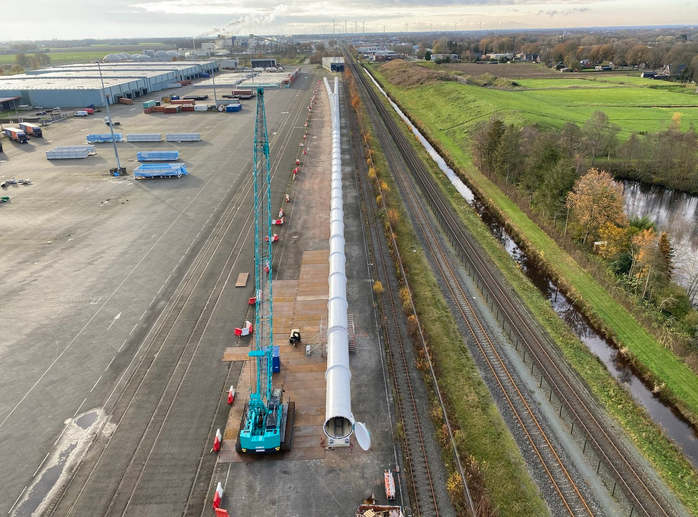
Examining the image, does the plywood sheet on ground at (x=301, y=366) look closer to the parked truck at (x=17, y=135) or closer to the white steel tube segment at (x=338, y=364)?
the white steel tube segment at (x=338, y=364)

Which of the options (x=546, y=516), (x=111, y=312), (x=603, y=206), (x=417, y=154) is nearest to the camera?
(x=546, y=516)

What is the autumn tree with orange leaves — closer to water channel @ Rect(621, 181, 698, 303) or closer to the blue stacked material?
water channel @ Rect(621, 181, 698, 303)

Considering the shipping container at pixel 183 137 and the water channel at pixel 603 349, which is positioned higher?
the shipping container at pixel 183 137

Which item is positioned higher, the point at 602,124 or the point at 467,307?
the point at 602,124

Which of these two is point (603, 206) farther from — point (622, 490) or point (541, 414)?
point (622, 490)

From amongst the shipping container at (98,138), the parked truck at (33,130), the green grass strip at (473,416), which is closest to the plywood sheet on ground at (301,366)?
the green grass strip at (473,416)

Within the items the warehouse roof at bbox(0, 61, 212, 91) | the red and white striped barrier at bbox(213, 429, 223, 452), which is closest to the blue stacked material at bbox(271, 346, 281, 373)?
the red and white striped barrier at bbox(213, 429, 223, 452)

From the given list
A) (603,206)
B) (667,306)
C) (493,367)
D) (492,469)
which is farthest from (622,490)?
(603,206)

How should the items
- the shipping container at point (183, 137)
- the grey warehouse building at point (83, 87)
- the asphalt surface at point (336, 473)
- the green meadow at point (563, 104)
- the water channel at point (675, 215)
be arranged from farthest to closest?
the grey warehouse building at point (83, 87) → the green meadow at point (563, 104) → the shipping container at point (183, 137) → the water channel at point (675, 215) → the asphalt surface at point (336, 473)
